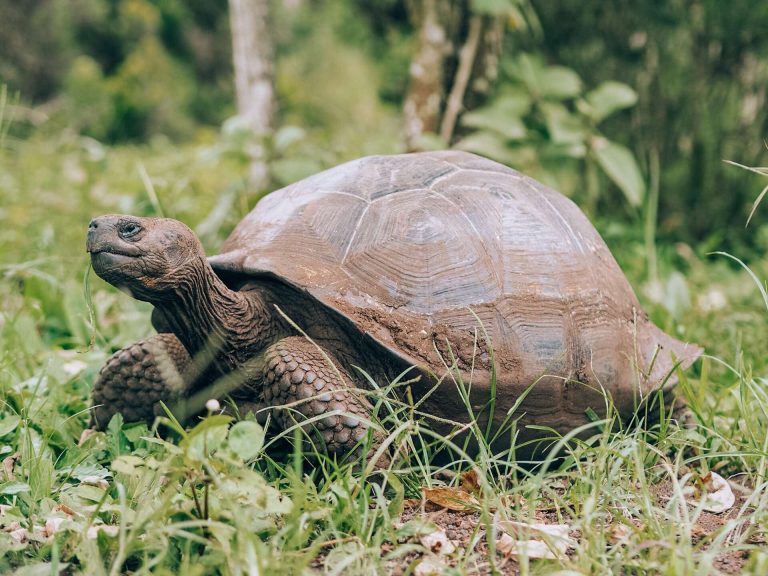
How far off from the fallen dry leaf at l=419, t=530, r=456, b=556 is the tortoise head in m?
1.00

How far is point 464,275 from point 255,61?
5.12 meters

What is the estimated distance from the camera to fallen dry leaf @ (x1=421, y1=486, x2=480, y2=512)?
74.3 inches

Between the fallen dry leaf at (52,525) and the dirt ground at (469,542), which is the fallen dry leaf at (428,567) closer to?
the dirt ground at (469,542)

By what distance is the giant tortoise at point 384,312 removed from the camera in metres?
2.09

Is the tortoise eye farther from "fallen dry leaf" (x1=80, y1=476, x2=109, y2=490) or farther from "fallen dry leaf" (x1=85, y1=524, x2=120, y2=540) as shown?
"fallen dry leaf" (x1=85, y1=524, x2=120, y2=540)

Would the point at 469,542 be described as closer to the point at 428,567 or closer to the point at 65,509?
the point at 428,567

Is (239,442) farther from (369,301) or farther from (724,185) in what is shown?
(724,185)

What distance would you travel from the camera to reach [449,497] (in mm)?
1908

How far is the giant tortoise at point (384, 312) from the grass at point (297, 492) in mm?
124

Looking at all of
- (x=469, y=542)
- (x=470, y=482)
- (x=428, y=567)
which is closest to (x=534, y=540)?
(x=469, y=542)

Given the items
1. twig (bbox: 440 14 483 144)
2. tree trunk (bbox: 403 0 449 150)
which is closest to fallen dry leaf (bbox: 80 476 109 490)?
tree trunk (bbox: 403 0 449 150)

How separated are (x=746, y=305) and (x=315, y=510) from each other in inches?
112

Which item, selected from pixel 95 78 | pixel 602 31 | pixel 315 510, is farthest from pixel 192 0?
pixel 315 510

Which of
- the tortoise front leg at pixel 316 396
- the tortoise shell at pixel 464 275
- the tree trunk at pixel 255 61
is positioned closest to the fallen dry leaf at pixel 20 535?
the tortoise front leg at pixel 316 396
